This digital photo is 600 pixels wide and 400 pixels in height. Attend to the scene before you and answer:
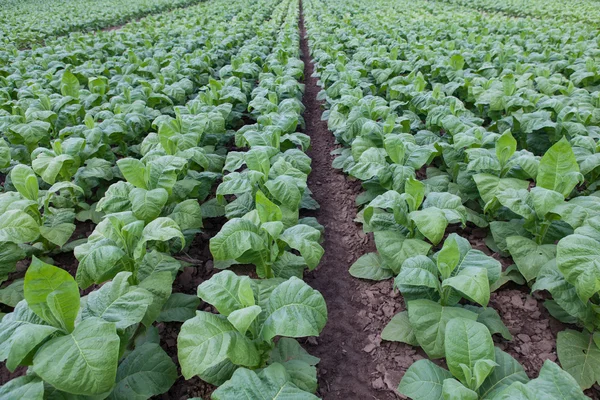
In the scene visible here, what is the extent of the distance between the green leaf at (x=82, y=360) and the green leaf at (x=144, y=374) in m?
0.39

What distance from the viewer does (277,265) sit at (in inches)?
120

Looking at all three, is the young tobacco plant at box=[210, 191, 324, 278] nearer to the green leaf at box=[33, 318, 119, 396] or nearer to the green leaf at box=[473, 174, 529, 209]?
the green leaf at box=[33, 318, 119, 396]

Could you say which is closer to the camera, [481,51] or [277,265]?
[277,265]

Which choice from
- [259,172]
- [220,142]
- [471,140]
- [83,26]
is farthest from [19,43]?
[471,140]

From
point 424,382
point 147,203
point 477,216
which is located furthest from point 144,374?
point 477,216

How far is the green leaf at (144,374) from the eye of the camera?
2078 millimetres

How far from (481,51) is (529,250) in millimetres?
6369

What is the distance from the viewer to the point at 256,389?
174 cm

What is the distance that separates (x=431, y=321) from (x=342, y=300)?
0.89 meters

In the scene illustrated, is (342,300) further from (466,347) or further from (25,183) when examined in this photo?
(25,183)

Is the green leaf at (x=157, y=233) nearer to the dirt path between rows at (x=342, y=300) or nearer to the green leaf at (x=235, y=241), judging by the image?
the green leaf at (x=235, y=241)

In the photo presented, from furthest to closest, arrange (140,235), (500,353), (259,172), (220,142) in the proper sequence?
1. (220,142)
2. (259,172)
3. (140,235)
4. (500,353)

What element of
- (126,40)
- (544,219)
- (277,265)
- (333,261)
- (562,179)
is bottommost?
(333,261)

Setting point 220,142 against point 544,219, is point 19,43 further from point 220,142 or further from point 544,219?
→ point 544,219
